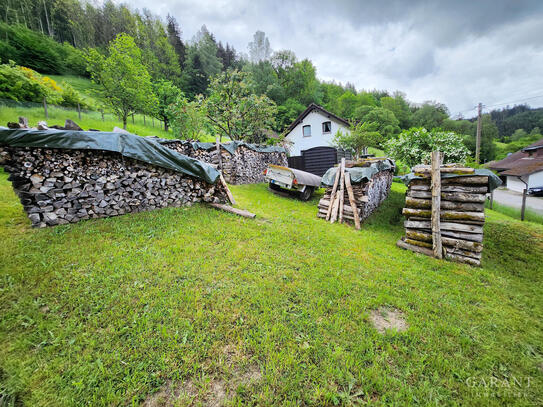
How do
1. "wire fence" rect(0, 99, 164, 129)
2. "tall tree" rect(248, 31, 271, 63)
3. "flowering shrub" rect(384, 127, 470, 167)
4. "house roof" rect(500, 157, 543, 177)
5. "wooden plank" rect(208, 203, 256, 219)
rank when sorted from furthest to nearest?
"tall tree" rect(248, 31, 271, 63), "house roof" rect(500, 157, 543, 177), "wire fence" rect(0, 99, 164, 129), "flowering shrub" rect(384, 127, 470, 167), "wooden plank" rect(208, 203, 256, 219)

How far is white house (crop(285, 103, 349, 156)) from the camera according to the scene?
723 inches

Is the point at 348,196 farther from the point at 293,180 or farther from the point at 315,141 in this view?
the point at 315,141

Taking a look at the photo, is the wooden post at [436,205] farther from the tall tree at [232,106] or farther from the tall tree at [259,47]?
the tall tree at [259,47]

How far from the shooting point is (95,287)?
276 centimetres

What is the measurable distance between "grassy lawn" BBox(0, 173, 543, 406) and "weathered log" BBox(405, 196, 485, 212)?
56.5 inches

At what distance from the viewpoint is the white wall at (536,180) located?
2183 cm

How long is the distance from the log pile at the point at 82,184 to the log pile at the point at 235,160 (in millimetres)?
3475

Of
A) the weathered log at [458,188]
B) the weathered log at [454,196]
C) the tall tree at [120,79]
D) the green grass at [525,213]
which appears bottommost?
the green grass at [525,213]

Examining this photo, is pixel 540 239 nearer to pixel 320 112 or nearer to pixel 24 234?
pixel 24 234

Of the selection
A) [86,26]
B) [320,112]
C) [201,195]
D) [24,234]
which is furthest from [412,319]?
[86,26]

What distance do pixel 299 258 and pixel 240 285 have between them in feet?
4.75

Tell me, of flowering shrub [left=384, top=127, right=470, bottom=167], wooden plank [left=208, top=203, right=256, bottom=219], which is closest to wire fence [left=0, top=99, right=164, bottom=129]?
wooden plank [left=208, top=203, right=256, bottom=219]

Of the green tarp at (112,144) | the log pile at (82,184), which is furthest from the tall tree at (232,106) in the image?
the log pile at (82,184)

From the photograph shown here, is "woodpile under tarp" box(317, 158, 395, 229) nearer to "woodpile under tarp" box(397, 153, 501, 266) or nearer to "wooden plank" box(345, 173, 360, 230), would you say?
"wooden plank" box(345, 173, 360, 230)
